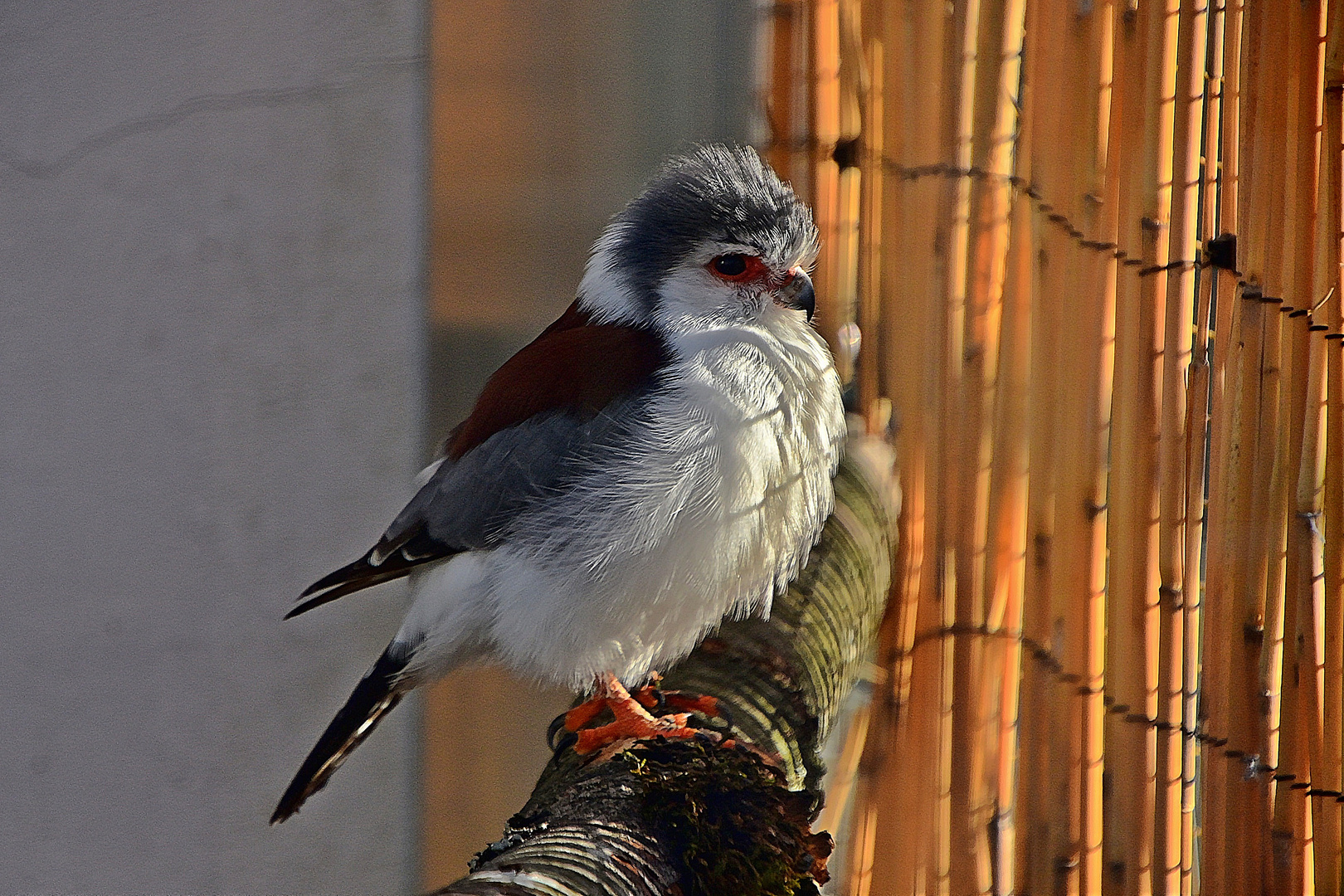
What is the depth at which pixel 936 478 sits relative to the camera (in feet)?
5.22

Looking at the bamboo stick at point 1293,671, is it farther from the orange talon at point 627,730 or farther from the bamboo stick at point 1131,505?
the orange talon at point 627,730

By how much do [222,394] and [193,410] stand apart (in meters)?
0.07

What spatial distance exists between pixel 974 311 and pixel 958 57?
0.36m

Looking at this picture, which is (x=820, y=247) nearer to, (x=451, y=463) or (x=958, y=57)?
(x=958, y=57)

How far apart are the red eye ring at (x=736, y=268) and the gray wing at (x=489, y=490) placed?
300 mm

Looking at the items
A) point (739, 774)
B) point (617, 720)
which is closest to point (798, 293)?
point (617, 720)

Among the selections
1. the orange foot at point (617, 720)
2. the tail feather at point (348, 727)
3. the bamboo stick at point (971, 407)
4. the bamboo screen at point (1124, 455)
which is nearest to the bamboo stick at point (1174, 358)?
the bamboo screen at point (1124, 455)

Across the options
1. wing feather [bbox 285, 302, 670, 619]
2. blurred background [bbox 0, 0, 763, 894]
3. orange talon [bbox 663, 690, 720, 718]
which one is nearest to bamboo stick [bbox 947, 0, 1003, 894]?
orange talon [bbox 663, 690, 720, 718]

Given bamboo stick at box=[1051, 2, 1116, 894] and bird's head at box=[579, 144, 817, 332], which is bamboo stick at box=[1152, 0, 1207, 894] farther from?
bird's head at box=[579, 144, 817, 332]

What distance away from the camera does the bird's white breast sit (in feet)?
5.21

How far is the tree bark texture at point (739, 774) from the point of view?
1.06 meters

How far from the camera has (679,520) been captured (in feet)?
5.20

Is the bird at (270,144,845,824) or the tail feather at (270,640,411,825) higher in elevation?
the bird at (270,144,845,824)

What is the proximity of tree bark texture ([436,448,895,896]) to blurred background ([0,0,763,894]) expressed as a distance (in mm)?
973
